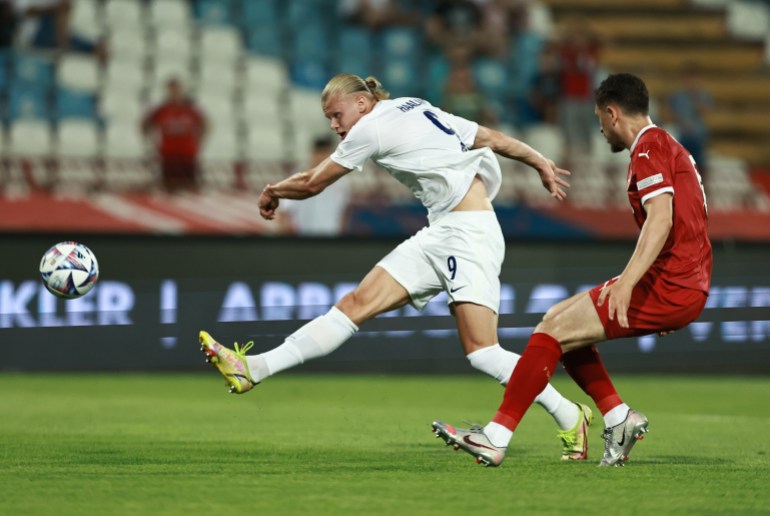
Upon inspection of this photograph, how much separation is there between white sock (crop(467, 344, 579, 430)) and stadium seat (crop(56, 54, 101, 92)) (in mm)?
10995

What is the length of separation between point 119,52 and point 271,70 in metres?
2.05

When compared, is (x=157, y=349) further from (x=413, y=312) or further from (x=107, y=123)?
(x=107, y=123)

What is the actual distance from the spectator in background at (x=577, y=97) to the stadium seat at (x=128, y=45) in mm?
5422

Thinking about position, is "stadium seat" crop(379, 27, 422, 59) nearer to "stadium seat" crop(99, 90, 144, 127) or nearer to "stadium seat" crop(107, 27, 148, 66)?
"stadium seat" crop(107, 27, 148, 66)

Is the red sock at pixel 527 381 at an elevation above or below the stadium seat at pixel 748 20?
below

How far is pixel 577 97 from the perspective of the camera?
58.4 feet

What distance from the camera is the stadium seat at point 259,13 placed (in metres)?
18.8

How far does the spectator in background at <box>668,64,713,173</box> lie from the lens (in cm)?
1805

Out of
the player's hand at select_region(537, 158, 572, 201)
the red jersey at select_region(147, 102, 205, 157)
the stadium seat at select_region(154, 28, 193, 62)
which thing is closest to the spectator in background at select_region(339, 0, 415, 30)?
the stadium seat at select_region(154, 28, 193, 62)

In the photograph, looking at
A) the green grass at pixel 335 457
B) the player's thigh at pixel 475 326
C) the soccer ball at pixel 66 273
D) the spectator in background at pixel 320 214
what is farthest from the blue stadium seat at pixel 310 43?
the player's thigh at pixel 475 326

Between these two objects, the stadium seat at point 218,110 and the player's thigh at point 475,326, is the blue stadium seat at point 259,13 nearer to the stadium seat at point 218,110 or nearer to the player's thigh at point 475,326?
the stadium seat at point 218,110

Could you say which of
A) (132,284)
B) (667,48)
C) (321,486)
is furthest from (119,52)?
(321,486)

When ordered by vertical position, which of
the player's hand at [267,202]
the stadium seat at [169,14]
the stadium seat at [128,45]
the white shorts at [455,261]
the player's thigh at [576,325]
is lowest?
the player's thigh at [576,325]

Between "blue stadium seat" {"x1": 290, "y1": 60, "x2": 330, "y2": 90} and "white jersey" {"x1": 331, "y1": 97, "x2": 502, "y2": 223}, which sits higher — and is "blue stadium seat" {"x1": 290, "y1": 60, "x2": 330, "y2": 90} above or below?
above
